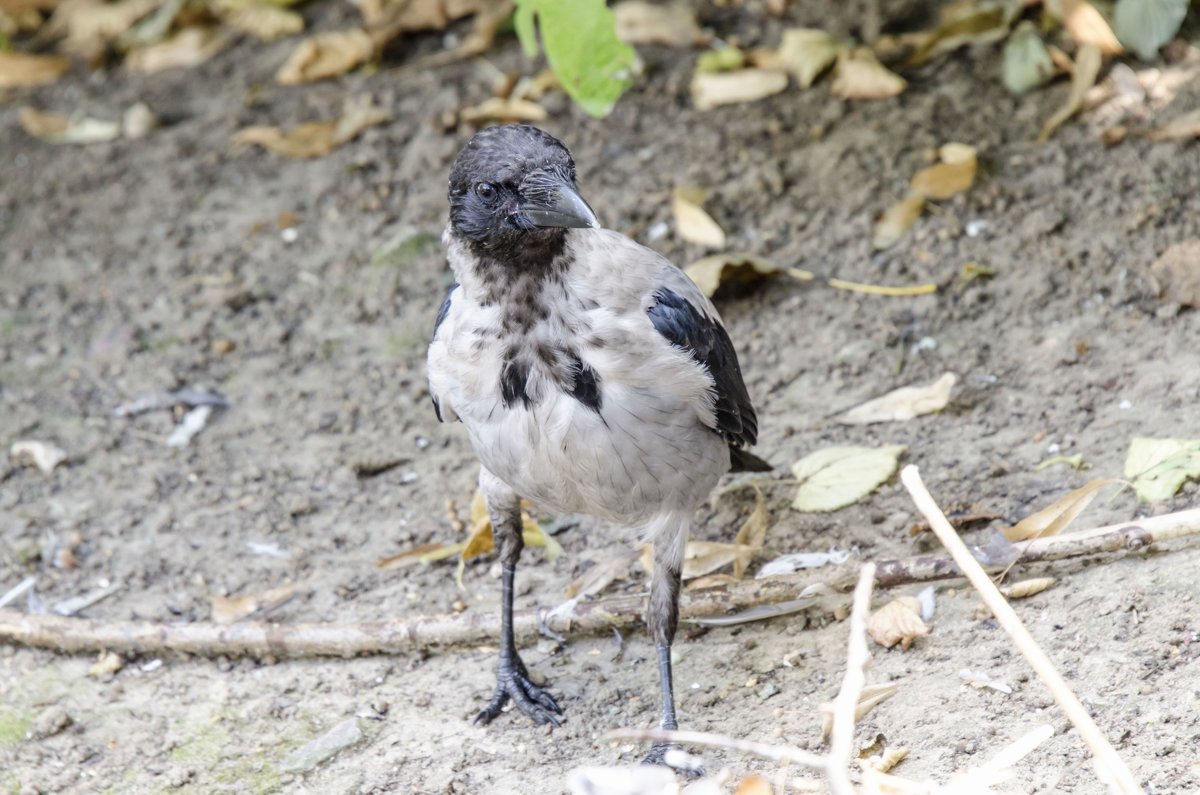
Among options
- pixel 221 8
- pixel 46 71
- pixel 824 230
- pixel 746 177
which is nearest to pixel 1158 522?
pixel 824 230

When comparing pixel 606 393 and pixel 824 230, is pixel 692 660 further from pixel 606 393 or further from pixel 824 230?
pixel 824 230

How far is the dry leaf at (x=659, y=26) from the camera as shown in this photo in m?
7.07

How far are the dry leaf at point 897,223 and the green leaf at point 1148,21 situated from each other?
1.07 m

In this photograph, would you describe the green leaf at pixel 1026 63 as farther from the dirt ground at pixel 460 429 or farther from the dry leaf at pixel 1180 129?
the dry leaf at pixel 1180 129

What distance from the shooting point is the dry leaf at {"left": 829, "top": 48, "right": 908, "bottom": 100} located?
20.9 ft

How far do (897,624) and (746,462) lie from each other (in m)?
0.98

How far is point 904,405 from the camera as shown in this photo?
17.2 feet

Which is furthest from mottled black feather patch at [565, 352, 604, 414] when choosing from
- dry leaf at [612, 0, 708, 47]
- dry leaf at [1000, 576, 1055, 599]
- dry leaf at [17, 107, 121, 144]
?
dry leaf at [17, 107, 121, 144]

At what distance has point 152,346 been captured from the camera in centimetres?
639

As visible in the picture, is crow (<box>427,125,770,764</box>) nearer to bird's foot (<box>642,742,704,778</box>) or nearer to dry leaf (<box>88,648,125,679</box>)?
bird's foot (<box>642,742,704,778</box>)

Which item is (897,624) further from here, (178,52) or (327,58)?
(178,52)

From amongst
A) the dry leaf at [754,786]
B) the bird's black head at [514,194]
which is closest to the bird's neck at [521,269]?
the bird's black head at [514,194]

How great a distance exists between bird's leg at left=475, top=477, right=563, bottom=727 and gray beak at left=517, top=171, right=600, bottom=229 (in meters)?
1.10

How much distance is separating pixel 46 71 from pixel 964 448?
596cm
